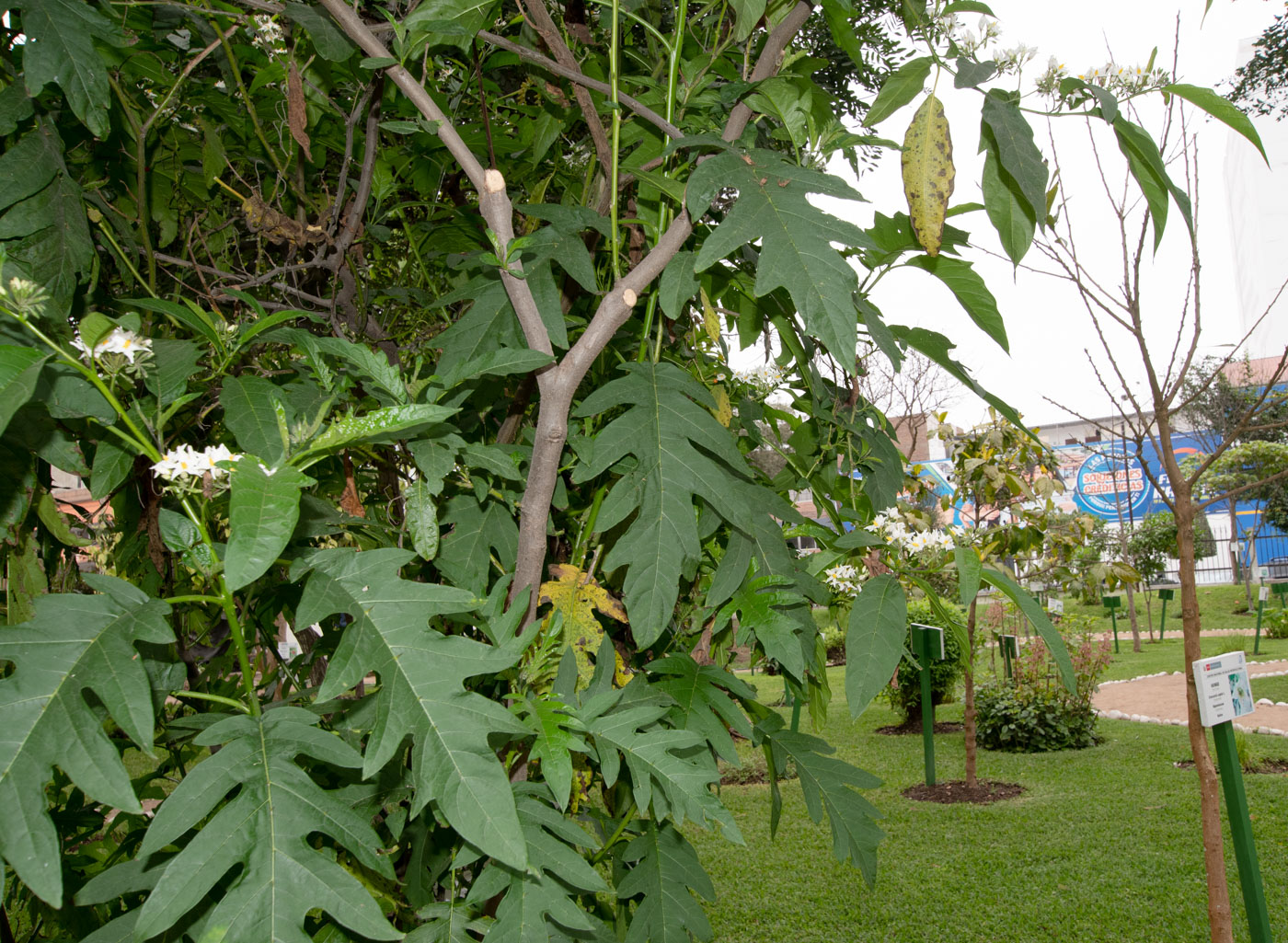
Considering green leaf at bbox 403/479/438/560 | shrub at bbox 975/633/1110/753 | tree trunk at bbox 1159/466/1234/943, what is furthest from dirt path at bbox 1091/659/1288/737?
green leaf at bbox 403/479/438/560

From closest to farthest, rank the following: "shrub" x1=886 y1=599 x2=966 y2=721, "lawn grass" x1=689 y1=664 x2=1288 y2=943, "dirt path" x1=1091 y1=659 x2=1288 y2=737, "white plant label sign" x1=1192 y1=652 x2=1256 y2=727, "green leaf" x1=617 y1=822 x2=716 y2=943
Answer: "green leaf" x1=617 y1=822 x2=716 y2=943
"white plant label sign" x1=1192 y1=652 x2=1256 y2=727
"lawn grass" x1=689 y1=664 x2=1288 y2=943
"dirt path" x1=1091 y1=659 x2=1288 y2=737
"shrub" x1=886 y1=599 x2=966 y2=721

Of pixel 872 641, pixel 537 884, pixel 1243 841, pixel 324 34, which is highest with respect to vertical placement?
pixel 324 34

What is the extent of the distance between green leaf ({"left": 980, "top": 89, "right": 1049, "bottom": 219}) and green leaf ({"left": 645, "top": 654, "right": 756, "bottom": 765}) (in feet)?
2.05

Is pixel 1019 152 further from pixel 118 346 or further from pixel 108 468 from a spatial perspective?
pixel 108 468

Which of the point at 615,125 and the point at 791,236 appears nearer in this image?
the point at 791,236

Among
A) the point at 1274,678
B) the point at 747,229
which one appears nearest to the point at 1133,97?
the point at 747,229

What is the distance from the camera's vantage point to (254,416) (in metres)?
0.80

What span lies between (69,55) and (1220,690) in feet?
9.51

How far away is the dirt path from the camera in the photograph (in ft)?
22.5

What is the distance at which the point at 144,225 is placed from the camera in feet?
3.70

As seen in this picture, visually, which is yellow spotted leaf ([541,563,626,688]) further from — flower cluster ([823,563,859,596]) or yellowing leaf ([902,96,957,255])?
flower cluster ([823,563,859,596])

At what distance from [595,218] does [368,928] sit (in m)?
0.73

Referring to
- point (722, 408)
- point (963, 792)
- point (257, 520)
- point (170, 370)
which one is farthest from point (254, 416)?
point (963, 792)

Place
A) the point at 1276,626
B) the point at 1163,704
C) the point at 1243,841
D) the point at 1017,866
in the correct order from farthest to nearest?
A: the point at 1276,626
the point at 1163,704
the point at 1017,866
the point at 1243,841
